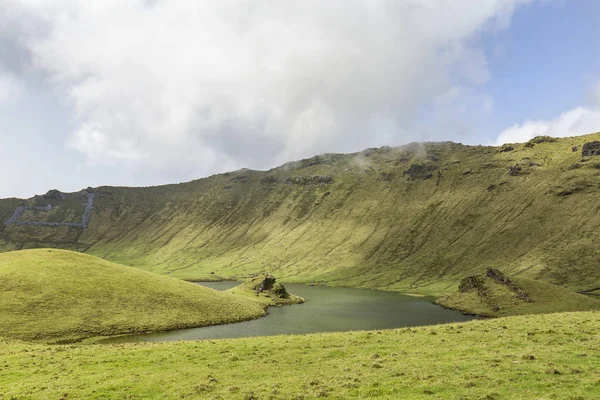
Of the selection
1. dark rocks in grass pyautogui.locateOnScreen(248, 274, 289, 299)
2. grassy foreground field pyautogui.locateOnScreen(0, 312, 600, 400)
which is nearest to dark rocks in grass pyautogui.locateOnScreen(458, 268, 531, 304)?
dark rocks in grass pyautogui.locateOnScreen(248, 274, 289, 299)

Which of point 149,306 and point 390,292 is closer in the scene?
point 149,306

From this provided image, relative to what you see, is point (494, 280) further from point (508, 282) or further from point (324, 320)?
point (324, 320)

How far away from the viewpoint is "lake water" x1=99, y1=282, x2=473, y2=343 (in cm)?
7238

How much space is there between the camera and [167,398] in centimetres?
2608

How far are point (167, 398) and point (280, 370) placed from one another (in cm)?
964

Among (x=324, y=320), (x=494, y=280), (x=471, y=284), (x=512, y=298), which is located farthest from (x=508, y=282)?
(x=324, y=320)

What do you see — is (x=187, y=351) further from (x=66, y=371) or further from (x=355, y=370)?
(x=355, y=370)

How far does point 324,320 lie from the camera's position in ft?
303

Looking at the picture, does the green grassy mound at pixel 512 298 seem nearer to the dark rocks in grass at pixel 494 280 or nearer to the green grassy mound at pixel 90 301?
the dark rocks in grass at pixel 494 280

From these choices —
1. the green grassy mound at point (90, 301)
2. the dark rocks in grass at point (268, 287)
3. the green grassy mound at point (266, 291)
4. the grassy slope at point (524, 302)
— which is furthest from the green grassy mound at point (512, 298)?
the green grassy mound at point (90, 301)

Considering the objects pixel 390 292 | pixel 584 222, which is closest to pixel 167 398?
pixel 390 292

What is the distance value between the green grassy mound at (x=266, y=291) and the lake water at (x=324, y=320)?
17.8ft

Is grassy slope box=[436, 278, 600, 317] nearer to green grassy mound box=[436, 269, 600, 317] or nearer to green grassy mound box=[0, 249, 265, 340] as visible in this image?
green grassy mound box=[436, 269, 600, 317]

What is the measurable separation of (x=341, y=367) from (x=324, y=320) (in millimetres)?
62756
